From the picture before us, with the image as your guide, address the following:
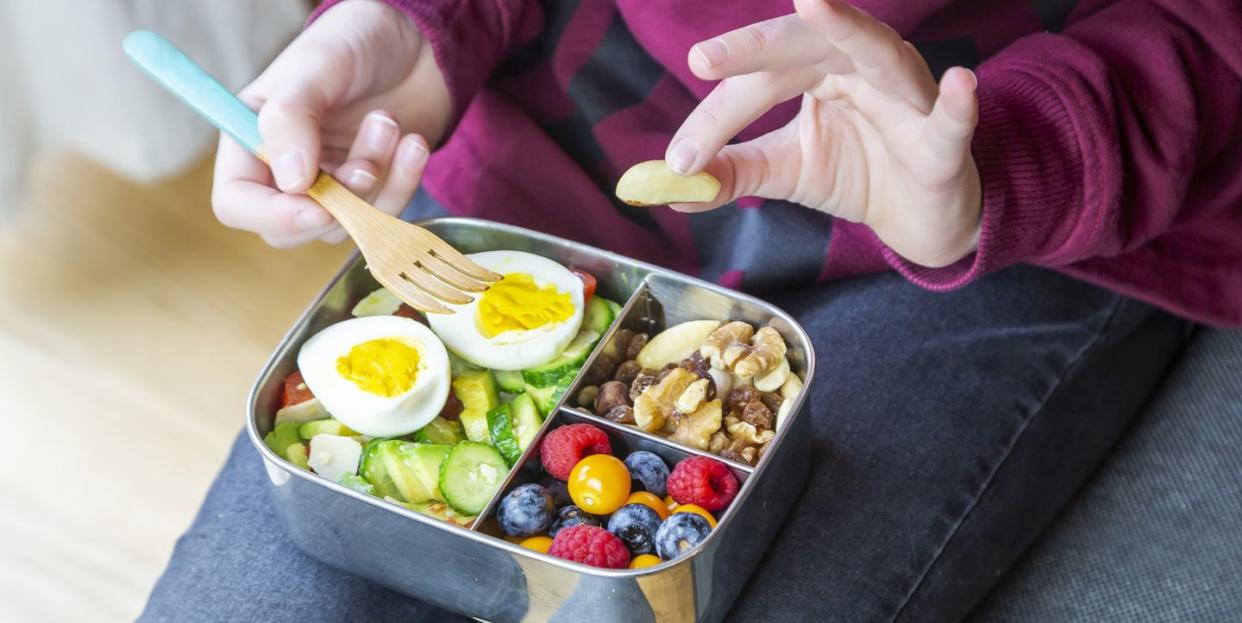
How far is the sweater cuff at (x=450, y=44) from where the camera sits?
2.99ft

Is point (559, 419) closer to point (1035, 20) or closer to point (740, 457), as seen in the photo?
point (740, 457)

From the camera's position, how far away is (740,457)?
722mm

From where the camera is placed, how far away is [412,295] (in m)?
0.78

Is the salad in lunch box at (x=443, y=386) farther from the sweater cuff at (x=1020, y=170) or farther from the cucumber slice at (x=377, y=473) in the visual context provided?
the sweater cuff at (x=1020, y=170)

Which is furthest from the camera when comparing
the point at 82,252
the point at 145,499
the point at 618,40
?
the point at 82,252

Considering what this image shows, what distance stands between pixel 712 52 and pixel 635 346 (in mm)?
263

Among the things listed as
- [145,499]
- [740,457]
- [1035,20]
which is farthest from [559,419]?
[145,499]

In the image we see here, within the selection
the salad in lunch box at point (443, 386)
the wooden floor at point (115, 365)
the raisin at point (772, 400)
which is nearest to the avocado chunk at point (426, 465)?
the salad in lunch box at point (443, 386)

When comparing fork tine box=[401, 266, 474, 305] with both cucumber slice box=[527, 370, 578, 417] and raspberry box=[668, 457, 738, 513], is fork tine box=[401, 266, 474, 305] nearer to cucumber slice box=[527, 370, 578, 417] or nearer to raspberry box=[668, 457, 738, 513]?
cucumber slice box=[527, 370, 578, 417]

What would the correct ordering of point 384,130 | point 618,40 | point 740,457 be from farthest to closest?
point 618,40 < point 384,130 < point 740,457

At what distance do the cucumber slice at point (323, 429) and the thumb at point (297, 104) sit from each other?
0.15m

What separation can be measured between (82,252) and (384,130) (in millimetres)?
951

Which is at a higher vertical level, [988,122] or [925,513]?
[988,122]

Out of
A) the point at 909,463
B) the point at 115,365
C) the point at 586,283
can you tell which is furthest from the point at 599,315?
the point at 115,365
